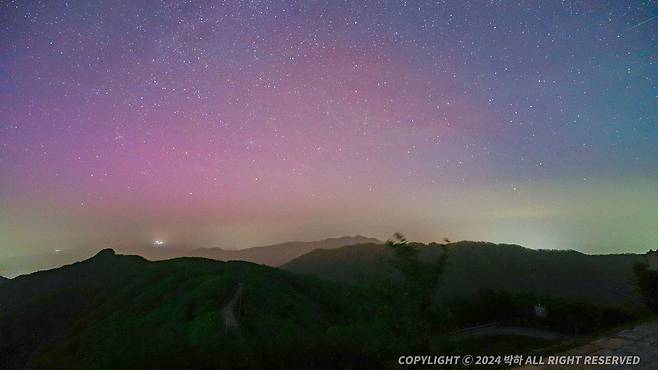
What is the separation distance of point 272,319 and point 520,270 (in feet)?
324

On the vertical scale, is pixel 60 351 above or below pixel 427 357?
below

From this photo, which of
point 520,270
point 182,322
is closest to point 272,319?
point 182,322

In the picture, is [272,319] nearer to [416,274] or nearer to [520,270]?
[416,274]

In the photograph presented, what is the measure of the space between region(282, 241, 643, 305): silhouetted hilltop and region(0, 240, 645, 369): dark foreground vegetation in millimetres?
41010

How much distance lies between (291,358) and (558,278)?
113 m

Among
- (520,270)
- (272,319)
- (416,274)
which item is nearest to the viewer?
(416,274)

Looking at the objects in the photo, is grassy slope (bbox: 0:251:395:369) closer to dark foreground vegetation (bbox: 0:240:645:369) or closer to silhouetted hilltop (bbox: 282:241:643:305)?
dark foreground vegetation (bbox: 0:240:645:369)

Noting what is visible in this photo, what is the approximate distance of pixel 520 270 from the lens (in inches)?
4151

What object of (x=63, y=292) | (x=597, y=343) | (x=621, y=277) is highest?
(x=597, y=343)

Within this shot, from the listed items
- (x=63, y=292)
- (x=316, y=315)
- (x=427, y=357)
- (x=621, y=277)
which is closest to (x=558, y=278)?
(x=621, y=277)

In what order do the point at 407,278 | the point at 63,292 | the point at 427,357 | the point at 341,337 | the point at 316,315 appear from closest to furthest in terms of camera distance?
the point at 427,357 < the point at 341,337 < the point at 407,278 < the point at 316,315 < the point at 63,292

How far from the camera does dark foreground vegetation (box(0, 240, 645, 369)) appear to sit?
1398 cm

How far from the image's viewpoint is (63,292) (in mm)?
81062

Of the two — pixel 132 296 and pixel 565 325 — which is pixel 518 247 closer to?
pixel 565 325
